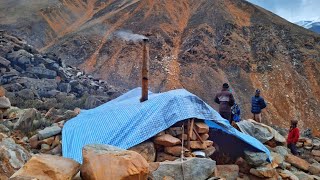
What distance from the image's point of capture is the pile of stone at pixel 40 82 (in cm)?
1077

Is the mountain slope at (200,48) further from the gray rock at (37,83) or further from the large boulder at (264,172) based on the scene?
the large boulder at (264,172)

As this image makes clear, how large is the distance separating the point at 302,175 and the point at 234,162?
4.52ft

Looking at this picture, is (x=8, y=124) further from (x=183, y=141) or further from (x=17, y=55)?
(x=17, y=55)

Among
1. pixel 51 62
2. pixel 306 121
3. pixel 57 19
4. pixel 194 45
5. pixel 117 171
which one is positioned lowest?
pixel 306 121

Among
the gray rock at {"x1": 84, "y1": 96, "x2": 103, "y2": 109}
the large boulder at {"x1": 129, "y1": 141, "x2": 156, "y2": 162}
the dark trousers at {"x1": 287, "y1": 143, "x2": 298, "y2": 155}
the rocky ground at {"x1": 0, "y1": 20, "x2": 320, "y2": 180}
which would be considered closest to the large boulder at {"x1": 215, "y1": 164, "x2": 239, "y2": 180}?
the rocky ground at {"x1": 0, "y1": 20, "x2": 320, "y2": 180}

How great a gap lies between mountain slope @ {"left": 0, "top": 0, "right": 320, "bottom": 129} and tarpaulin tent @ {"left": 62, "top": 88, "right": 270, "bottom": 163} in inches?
551

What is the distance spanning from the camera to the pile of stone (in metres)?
10.8

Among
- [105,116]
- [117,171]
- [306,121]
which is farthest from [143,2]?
[117,171]

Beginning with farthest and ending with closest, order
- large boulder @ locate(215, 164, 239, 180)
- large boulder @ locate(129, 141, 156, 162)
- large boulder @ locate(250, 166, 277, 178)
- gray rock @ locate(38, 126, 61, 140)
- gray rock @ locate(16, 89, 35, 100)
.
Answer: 1. gray rock @ locate(16, 89, 35, 100)
2. gray rock @ locate(38, 126, 61, 140)
3. large boulder @ locate(250, 166, 277, 178)
4. large boulder @ locate(215, 164, 239, 180)
5. large boulder @ locate(129, 141, 156, 162)

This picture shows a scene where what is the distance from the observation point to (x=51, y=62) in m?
13.9

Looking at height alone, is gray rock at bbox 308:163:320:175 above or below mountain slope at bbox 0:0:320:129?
below

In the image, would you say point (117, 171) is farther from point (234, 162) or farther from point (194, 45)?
point (194, 45)

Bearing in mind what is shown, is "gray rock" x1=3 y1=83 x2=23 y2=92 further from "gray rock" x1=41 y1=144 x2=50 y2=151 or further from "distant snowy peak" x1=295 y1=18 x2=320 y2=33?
"distant snowy peak" x1=295 y1=18 x2=320 y2=33

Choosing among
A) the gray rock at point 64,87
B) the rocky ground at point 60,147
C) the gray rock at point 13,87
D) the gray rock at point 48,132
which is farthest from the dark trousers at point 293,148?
the gray rock at point 13,87
